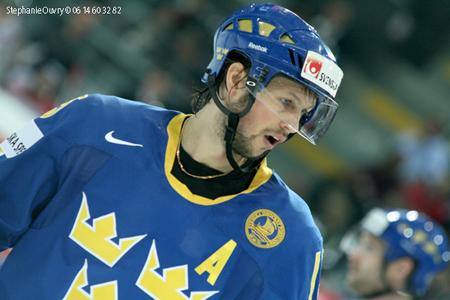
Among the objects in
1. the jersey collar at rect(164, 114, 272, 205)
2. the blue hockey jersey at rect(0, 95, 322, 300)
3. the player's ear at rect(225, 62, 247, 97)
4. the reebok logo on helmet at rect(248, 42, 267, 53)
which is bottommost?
the blue hockey jersey at rect(0, 95, 322, 300)

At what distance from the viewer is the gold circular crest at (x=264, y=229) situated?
2.94m

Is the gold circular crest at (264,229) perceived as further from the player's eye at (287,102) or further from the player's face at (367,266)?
the player's face at (367,266)

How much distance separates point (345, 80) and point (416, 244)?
5615 millimetres

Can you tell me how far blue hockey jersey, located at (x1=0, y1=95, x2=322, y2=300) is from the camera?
2.88 metres

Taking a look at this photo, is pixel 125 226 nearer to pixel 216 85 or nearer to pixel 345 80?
pixel 216 85

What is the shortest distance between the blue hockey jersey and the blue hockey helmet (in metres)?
0.30

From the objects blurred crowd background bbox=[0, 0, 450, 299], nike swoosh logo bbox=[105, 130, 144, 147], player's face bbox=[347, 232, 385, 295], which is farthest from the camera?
blurred crowd background bbox=[0, 0, 450, 299]

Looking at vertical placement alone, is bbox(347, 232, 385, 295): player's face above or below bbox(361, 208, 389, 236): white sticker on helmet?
below

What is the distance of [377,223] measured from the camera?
4910 mm

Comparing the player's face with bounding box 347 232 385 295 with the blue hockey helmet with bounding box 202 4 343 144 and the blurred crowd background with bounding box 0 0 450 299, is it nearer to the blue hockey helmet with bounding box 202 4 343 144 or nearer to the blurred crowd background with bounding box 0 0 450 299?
the blue hockey helmet with bounding box 202 4 343 144

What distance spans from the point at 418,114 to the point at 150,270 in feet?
26.2

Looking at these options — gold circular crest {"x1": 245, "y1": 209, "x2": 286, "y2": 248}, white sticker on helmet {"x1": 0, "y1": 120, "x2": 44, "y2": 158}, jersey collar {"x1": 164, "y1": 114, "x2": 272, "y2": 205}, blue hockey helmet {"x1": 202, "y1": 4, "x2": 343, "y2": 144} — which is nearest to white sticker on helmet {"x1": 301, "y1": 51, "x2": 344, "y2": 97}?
blue hockey helmet {"x1": 202, "y1": 4, "x2": 343, "y2": 144}

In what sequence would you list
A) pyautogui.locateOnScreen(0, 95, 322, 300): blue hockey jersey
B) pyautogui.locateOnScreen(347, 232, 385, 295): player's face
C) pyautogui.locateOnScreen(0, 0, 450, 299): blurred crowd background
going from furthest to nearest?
pyautogui.locateOnScreen(0, 0, 450, 299): blurred crowd background → pyautogui.locateOnScreen(347, 232, 385, 295): player's face → pyautogui.locateOnScreen(0, 95, 322, 300): blue hockey jersey

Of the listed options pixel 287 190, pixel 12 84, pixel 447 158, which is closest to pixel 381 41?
pixel 447 158
